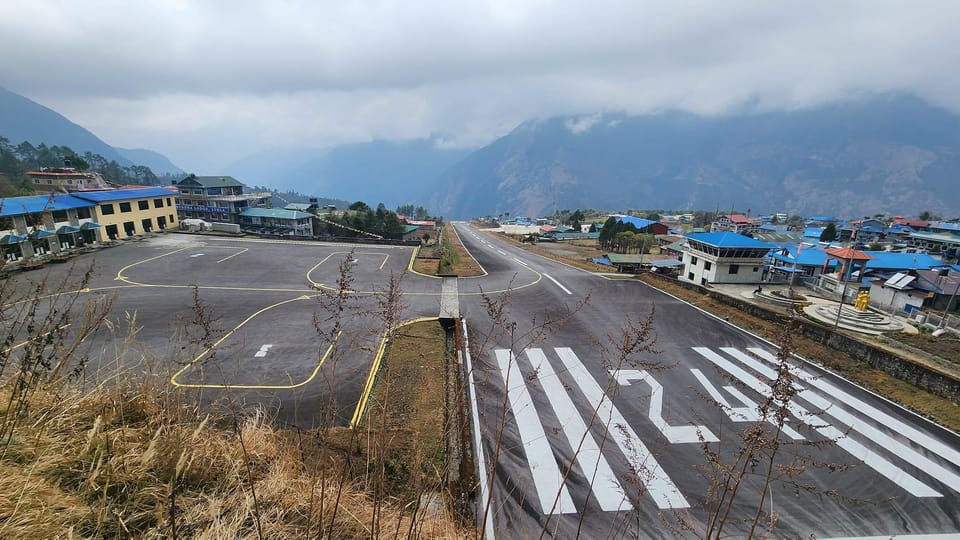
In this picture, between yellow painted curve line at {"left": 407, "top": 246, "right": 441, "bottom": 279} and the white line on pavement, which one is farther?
yellow painted curve line at {"left": 407, "top": 246, "right": 441, "bottom": 279}

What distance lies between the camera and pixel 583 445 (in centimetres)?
1215

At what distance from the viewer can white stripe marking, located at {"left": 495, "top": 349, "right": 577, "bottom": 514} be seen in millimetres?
9992

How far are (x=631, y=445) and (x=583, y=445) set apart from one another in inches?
76.8

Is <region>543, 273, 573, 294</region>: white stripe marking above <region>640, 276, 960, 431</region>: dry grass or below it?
above

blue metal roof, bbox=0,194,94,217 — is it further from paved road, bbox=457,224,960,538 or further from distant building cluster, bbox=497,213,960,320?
distant building cluster, bbox=497,213,960,320

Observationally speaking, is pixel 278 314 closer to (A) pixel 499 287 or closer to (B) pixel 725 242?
(A) pixel 499 287

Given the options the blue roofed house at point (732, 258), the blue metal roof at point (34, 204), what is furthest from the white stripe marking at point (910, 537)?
the blue metal roof at point (34, 204)

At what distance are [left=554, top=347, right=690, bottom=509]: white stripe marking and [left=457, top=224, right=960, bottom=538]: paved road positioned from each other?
0.16 feet

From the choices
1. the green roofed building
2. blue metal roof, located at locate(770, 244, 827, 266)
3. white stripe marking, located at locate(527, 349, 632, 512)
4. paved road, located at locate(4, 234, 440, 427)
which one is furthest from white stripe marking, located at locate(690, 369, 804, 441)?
the green roofed building

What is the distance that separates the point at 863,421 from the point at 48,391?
70.8ft

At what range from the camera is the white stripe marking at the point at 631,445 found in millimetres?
10094

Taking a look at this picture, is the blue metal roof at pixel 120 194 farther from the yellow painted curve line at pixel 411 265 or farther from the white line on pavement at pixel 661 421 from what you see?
the white line on pavement at pixel 661 421

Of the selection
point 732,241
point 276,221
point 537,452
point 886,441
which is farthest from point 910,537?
point 276,221

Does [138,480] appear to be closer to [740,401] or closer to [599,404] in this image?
[599,404]
